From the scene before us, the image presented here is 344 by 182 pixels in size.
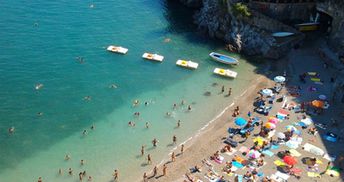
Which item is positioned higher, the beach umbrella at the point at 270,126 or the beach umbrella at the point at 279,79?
the beach umbrella at the point at 279,79

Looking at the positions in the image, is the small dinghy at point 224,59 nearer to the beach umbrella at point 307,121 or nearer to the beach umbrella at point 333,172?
the beach umbrella at point 307,121

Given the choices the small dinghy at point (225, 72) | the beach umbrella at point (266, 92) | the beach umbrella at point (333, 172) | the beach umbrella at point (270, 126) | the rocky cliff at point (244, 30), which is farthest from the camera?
the rocky cliff at point (244, 30)

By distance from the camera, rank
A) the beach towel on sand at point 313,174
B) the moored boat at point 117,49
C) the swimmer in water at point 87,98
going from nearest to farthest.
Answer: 1. the beach towel on sand at point 313,174
2. the swimmer in water at point 87,98
3. the moored boat at point 117,49

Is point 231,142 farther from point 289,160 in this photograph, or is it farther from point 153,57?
point 153,57

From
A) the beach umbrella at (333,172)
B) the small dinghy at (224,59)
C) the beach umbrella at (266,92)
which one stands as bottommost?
the beach umbrella at (333,172)

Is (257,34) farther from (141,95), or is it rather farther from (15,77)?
(15,77)

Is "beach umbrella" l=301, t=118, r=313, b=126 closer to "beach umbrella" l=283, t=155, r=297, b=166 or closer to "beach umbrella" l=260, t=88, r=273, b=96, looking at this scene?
"beach umbrella" l=260, t=88, r=273, b=96

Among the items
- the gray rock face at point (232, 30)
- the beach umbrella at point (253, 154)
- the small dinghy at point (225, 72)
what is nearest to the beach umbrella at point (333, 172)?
the beach umbrella at point (253, 154)
